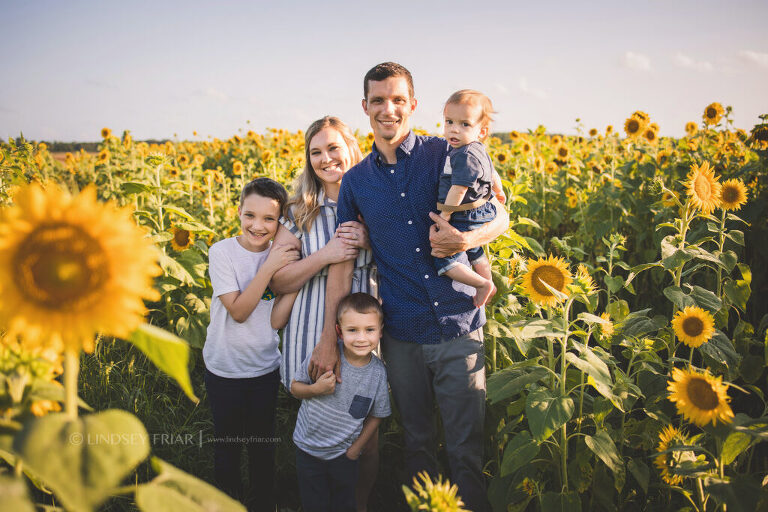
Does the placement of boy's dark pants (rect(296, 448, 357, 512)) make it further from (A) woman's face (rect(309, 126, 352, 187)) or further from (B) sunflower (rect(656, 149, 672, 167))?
(B) sunflower (rect(656, 149, 672, 167))

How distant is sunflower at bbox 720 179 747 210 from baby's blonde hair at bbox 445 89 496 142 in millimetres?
1412

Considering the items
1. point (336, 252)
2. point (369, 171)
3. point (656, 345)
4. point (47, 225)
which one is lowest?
point (656, 345)

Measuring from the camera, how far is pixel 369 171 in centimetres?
228

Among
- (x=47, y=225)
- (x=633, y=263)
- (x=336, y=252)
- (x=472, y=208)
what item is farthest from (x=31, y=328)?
(x=633, y=263)

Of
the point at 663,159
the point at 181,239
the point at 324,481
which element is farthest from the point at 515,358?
the point at 663,159

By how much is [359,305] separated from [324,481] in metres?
0.86

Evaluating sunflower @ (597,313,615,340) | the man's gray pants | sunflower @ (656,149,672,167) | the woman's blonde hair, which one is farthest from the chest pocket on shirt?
sunflower @ (656,149,672,167)

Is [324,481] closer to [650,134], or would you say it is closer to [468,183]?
[468,183]

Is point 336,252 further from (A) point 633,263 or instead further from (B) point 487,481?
(A) point 633,263

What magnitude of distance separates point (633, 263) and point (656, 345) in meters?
2.62

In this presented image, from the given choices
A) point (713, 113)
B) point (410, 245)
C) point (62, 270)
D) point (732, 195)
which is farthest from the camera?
point (713, 113)

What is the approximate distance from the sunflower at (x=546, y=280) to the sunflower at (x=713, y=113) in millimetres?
4549

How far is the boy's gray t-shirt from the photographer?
221 centimetres

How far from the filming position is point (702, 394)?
63.3 inches
